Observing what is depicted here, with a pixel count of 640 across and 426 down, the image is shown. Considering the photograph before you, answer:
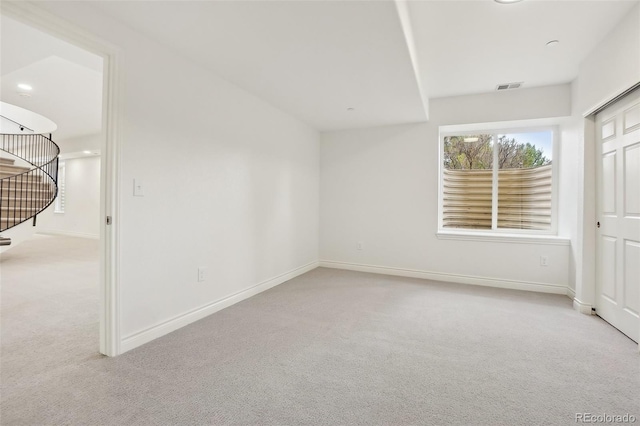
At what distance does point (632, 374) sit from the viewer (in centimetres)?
187

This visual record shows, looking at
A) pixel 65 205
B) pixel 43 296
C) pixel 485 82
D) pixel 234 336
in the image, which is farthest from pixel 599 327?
pixel 65 205

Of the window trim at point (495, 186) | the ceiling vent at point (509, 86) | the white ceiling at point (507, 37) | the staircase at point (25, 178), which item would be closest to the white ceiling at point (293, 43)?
the white ceiling at point (507, 37)

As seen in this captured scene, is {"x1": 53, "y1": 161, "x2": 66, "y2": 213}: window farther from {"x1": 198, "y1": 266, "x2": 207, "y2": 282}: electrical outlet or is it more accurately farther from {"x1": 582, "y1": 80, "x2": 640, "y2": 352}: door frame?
{"x1": 582, "y1": 80, "x2": 640, "y2": 352}: door frame

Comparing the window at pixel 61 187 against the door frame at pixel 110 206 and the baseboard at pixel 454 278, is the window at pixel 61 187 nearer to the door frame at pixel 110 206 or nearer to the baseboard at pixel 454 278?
the baseboard at pixel 454 278

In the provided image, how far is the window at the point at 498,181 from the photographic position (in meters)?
4.02

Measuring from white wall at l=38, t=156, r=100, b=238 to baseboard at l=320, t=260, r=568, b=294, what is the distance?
7.30 meters

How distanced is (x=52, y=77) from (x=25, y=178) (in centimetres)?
445

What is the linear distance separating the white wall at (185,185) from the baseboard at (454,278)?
55.4 inches

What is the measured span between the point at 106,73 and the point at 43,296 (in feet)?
9.32

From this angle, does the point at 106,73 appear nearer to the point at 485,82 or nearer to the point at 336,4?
the point at 336,4

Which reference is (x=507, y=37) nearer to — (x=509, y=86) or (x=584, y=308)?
(x=509, y=86)

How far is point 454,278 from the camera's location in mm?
4133

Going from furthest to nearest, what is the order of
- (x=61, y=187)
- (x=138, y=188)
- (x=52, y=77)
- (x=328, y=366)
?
(x=61, y=187) < (x=52, y=77) < (x=138, y=188) < (x=328, y=366)

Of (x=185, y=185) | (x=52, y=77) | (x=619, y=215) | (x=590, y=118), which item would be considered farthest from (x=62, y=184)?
(x=619, y=215)
